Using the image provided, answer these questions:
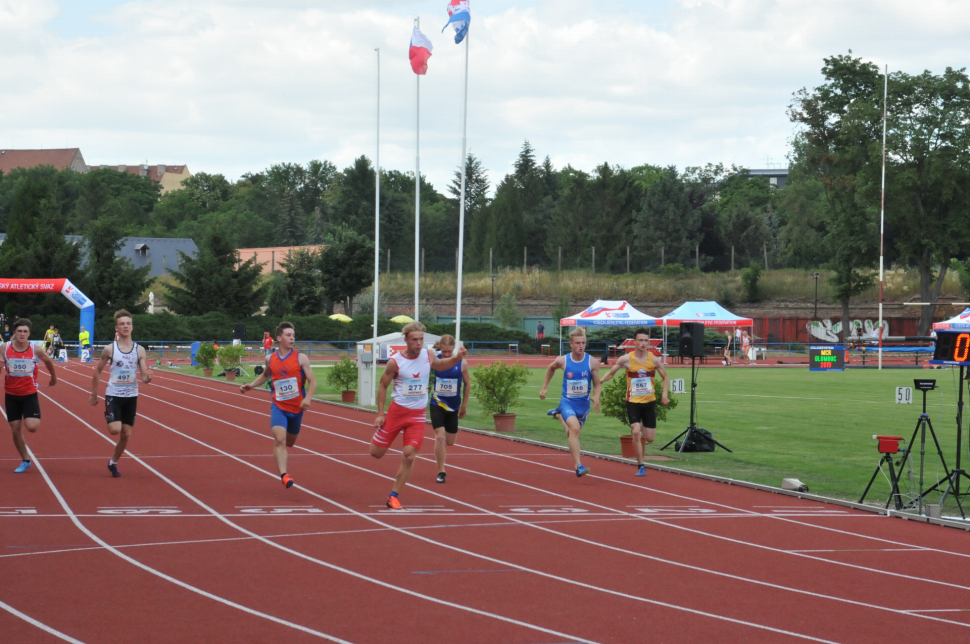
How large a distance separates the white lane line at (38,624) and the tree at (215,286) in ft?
190

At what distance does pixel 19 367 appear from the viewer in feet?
42.1

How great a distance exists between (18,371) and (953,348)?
418 inches

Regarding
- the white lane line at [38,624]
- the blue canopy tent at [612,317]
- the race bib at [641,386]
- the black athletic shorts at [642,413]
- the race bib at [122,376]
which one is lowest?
the white lane line at [38,624]

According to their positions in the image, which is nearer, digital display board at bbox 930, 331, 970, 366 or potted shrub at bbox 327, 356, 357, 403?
digital display board at bbox 930, 331, 970, 366

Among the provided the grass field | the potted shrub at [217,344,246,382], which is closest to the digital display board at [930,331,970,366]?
the grass field

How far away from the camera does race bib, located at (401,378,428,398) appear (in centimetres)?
1084

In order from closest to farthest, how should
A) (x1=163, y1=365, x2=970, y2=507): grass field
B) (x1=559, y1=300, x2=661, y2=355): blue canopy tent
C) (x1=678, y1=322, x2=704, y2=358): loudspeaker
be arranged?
1. (x1=163, y1=365, x2=970, y2=507): grass field
2. (x1=678, y1=322, x2=704, y2=358): loudspeaker
3. (x1=559, y1=300, x2=661, y2=355): blue canopy tent

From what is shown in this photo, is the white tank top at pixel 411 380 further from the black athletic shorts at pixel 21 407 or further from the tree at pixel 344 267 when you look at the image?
the tree at pixel 344 267

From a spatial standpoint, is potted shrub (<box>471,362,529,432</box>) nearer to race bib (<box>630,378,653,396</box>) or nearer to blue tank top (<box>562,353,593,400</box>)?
race bib (<box>630,378,653,396</box>)

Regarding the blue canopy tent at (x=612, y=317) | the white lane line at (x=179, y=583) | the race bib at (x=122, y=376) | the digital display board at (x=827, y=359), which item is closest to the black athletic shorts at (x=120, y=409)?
the race bib at (x=122, y=376)

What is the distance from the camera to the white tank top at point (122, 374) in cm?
1251

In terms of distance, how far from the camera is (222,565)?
8.11 meters

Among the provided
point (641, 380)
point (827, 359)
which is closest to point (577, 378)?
point (641, 380)

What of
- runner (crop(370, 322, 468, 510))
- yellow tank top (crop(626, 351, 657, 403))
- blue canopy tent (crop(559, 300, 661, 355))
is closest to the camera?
runner (crop(370, 322, 468, 510))
